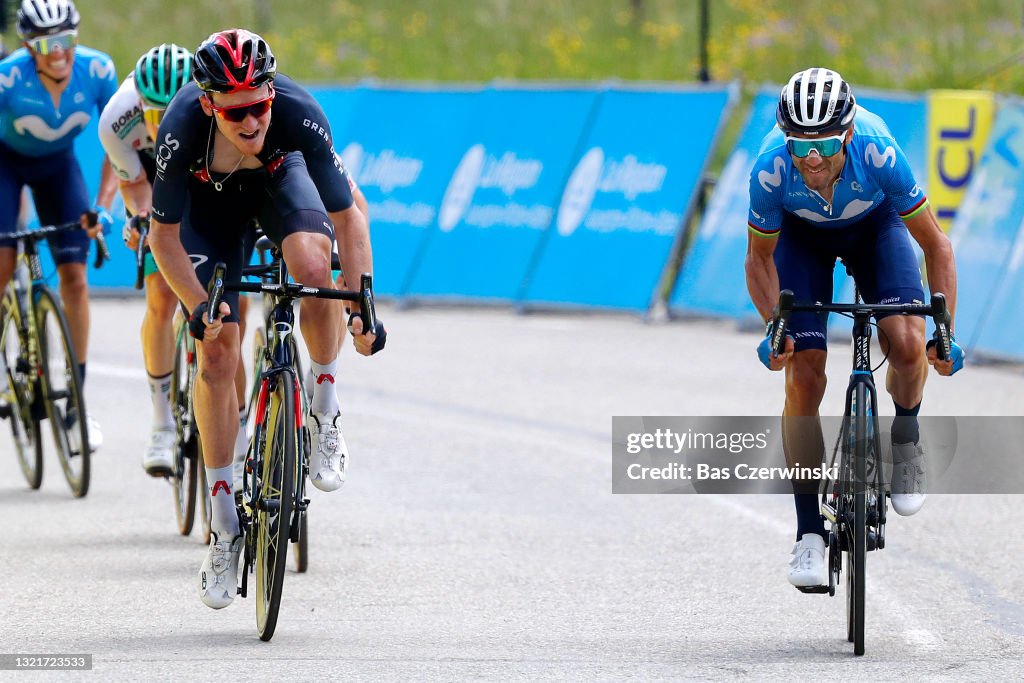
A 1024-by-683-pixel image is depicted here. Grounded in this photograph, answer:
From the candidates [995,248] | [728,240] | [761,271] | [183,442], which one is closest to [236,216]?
[183,442]

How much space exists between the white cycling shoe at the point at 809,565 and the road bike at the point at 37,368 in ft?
13.1

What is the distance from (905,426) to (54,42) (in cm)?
478

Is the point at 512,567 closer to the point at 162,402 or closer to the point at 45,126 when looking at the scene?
the point at 162,402

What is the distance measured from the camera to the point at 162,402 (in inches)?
324

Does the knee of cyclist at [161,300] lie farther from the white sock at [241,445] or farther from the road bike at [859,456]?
the road bike at [859,456]

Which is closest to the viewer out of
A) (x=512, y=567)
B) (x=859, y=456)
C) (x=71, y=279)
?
(x=859, y=456)

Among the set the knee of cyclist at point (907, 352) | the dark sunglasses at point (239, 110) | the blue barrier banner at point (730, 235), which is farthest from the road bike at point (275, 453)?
the blue barrier banner at point (730, 235)

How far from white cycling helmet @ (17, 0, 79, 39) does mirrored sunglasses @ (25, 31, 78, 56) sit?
0.07 feet

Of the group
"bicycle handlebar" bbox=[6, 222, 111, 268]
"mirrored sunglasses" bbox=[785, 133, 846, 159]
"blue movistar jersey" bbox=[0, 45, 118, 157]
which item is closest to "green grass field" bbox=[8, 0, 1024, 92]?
"blue movistar jersey" bbox=[0, 45, 118, 157]

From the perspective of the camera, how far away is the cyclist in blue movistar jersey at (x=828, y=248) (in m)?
6.15

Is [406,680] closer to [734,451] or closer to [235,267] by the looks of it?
[235,267]

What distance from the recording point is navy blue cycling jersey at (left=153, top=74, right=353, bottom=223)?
6.09 m

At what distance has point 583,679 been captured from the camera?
18.5 feet

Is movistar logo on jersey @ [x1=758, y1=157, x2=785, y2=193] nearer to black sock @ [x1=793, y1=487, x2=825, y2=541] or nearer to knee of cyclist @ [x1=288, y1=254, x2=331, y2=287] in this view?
black sock @ [x1=793, y1=487, x2=825, y2=541]
